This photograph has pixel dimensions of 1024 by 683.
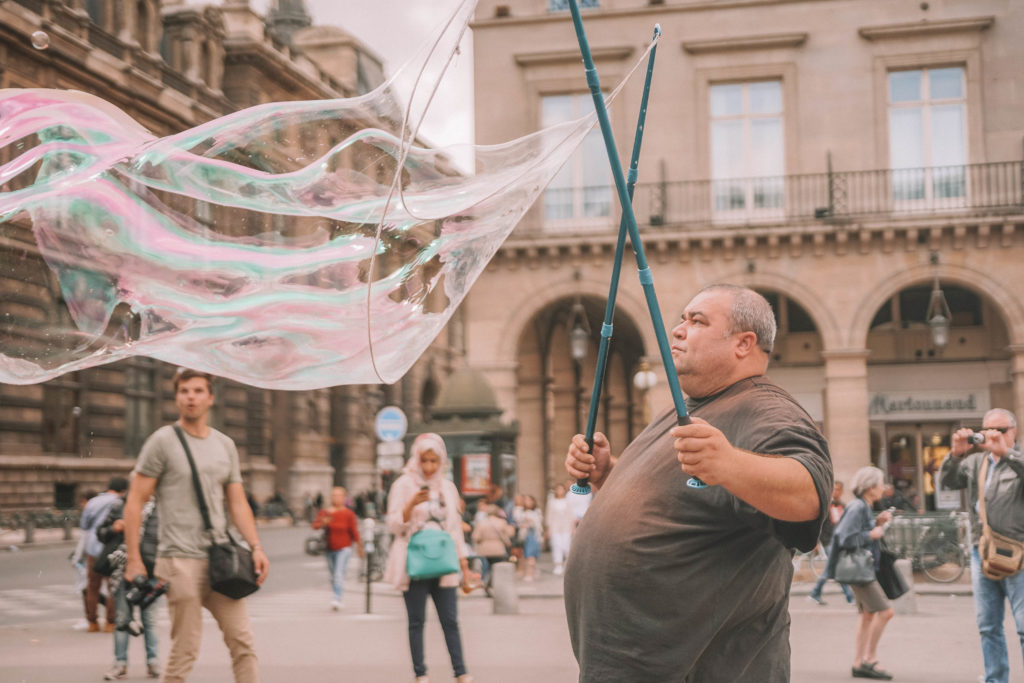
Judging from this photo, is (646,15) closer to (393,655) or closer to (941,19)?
(941,19)

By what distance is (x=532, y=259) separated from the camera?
26891mm

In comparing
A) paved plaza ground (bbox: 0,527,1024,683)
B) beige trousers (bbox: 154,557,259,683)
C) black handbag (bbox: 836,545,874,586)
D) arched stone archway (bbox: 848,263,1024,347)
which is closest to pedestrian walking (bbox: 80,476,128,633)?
paved plaza ground (bbox: 0,527,1024,683)

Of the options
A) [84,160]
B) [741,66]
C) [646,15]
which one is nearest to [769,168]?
[741,66]

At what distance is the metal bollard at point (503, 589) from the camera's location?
1474 centimetres

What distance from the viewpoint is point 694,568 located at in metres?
3.32

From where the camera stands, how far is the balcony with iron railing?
83.4 feet

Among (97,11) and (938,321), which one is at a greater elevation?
(97,11)

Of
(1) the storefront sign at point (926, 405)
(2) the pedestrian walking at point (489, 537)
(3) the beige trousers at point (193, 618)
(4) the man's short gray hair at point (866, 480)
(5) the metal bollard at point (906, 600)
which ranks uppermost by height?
(1) the storefront sign at point (926, 405)

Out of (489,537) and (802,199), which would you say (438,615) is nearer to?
(489,537)

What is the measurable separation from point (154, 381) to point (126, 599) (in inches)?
1207

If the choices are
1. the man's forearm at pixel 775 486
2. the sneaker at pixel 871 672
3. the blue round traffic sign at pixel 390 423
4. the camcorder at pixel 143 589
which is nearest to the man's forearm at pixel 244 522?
the camcorder at pixel 143 589

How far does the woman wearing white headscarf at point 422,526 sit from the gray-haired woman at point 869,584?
3.27 m

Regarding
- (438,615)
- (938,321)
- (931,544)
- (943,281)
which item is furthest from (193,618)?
(943,281)

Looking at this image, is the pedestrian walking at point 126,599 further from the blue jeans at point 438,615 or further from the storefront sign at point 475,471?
the storefront sign at point 475,471
